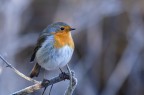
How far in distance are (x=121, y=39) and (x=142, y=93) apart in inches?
24.5

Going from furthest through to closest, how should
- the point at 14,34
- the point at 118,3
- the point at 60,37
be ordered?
the point at 118,3
the point at 14,34
the point at 60,37

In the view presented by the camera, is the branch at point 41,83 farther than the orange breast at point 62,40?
No

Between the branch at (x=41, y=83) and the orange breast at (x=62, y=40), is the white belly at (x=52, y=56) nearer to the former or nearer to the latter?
the orange breast at (x=62, y=40)

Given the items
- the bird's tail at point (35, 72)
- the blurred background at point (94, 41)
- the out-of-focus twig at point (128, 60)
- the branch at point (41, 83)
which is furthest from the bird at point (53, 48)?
the out-of-focus twig at point (128, 60)

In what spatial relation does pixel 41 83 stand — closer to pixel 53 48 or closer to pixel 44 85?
pixel 44 85

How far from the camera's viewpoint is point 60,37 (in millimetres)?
2564

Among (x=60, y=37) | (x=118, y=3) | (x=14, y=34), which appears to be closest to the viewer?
(x=60, y=37)

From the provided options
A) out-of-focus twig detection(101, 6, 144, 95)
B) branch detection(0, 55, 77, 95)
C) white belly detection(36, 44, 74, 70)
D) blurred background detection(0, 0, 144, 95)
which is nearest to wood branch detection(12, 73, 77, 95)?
branch detection(0, 55, 77, 95)

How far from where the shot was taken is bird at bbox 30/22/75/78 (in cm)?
246

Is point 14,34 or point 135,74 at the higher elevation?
point 14,34

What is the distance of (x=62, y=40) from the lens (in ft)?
8.32

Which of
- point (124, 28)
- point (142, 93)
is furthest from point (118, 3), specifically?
point (142, 93)

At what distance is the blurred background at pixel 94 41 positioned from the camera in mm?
4359

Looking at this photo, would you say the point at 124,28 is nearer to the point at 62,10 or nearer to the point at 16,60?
the point at 62,10
